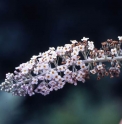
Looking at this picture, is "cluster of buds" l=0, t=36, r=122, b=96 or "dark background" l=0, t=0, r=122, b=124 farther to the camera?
"dark background" l=0, t=0, r=122, b=124

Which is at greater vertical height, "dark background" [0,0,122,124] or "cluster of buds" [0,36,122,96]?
"dark background" [0,0,122,124]
